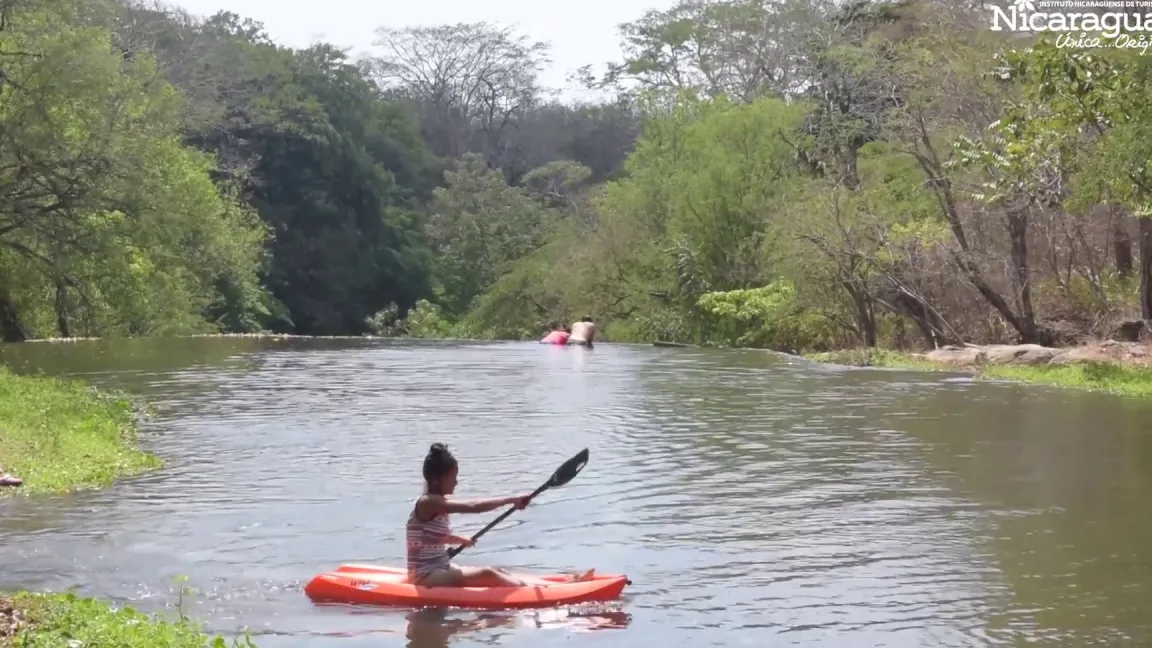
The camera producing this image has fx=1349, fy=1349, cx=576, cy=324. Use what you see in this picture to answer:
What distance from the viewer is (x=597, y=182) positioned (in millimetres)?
65062

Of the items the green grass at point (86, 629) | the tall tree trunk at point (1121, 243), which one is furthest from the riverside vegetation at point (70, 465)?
the tall tree trunk at point (1121, 243)

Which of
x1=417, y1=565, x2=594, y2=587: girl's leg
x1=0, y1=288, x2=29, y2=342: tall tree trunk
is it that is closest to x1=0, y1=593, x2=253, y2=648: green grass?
x1=417, y1=565, x2=594, y2=587: girl's leg

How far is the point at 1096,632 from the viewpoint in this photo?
25.1 ft

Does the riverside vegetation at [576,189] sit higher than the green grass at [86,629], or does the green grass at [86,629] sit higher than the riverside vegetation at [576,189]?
the riverside vegetation at [576,189]

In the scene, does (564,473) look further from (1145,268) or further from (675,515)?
(1145,268)

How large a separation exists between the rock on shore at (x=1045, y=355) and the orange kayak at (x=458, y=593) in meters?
16.5

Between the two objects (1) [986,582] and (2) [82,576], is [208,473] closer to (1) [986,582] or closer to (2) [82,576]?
(2) [82,576]

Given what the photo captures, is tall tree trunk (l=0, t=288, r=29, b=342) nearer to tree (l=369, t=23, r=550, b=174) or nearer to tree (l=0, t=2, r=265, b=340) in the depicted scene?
tree (l=0, t=2, r=265, b=340)

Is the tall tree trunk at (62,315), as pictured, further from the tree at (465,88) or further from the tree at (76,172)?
the tree at (465,88)

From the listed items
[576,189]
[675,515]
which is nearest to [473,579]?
[675,515]

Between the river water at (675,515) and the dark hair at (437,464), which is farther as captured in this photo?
the dark hair at (437,464)

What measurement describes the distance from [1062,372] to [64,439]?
1627cm

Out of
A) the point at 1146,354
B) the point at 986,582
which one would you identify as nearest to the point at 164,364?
the point at 1146,354

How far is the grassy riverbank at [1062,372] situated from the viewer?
20837 millimetres
